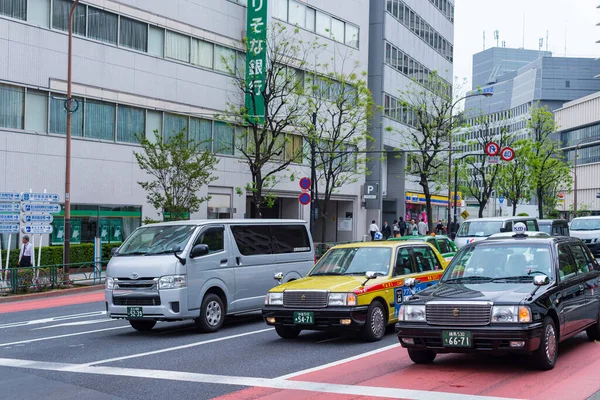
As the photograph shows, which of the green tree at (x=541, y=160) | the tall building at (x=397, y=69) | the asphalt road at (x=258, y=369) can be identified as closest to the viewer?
the asphalt road at (x=258, y=369)

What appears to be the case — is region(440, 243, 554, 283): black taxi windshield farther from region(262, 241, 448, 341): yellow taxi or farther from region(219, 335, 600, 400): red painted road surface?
region(262, 241, 448, 341): yellow taxi

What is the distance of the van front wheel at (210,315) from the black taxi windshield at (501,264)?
5348 millimetres

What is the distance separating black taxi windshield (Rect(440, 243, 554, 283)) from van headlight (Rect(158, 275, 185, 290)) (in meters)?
5.28

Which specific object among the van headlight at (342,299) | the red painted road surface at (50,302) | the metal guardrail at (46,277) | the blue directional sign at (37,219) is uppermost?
the blue directional sign at (37,219)

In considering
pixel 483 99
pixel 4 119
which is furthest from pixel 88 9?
pixel 483 99

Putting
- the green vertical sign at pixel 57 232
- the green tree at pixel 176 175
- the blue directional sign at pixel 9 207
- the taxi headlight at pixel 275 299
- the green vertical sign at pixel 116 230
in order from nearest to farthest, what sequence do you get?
the taxi headlight at pixel 275 299, the blue directional sign at pixel 9 207, the green vertical sign at pixel 57 232, the green tree at pixel 176 175, the green vertical sign at pixel 116 230

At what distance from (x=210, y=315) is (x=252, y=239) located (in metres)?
2.08

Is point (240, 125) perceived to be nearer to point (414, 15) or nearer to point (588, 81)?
point (414, 15)

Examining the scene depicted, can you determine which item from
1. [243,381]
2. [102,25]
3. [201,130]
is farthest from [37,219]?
[243,381]

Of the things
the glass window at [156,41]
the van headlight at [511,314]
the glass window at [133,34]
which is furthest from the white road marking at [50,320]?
the glass window at [156,41]

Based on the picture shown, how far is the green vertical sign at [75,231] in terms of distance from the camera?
33.5 m

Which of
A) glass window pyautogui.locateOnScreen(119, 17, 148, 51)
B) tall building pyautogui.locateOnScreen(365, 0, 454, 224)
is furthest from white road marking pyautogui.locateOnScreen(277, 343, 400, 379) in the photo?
tall building pyautogui.locateOnScreen(365, 0, 454, 224)

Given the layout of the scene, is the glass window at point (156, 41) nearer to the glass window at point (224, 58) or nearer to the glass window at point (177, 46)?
the glass window at point (177, 46)

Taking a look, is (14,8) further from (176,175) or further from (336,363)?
(336,363)
